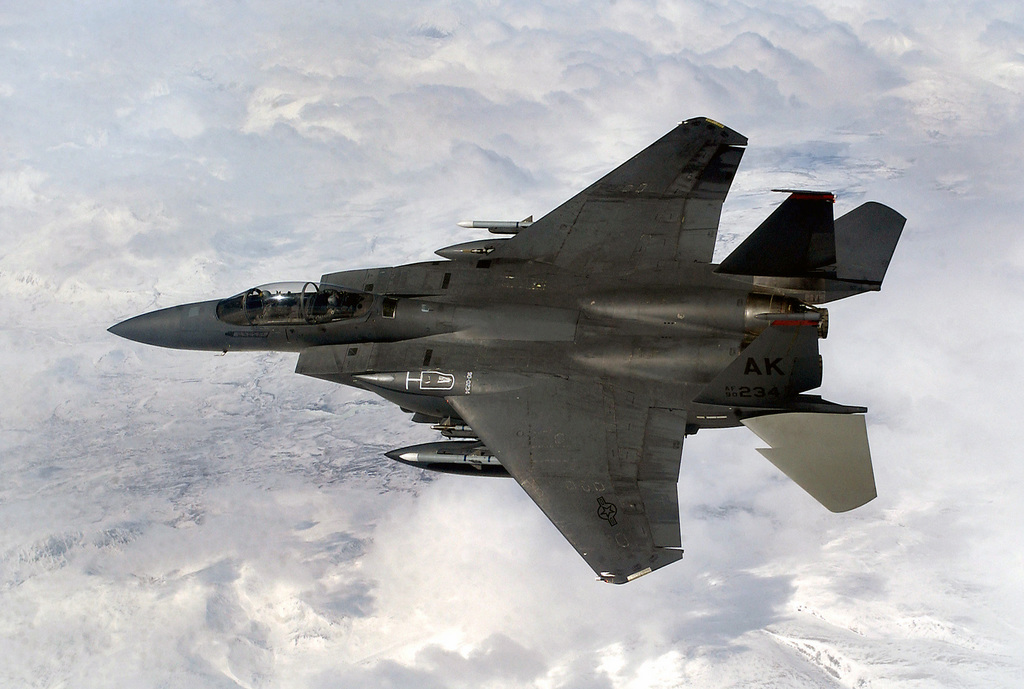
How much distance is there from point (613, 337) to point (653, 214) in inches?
103

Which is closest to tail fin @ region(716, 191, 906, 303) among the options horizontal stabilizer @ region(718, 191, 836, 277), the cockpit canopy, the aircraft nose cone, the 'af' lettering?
horizontal stabilizer @ region(718, 191, 836, 277)

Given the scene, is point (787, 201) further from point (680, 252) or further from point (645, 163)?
point (645, 163)

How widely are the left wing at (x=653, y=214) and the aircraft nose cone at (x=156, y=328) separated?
6.14m

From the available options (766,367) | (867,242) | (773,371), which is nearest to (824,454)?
(773,371)

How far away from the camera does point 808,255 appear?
1212 cm

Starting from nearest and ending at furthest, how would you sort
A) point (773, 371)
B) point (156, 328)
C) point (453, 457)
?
1. point (773, 371)
2. point (453, 457)
3. point (156, 328)

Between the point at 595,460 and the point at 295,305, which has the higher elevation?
the point at 295,305

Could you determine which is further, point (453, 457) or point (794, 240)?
point (453, 457)

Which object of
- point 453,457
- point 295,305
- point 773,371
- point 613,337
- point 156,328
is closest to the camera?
point 773,371

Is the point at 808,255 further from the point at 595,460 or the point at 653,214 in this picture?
the point at 595,460

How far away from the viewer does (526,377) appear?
12.5 metres

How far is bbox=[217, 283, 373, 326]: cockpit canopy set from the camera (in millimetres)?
13188

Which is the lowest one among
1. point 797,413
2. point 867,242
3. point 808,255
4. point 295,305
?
point 797,413

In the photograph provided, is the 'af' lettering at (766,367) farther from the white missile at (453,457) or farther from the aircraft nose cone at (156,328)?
the aircraft nose cone at (156,328)
